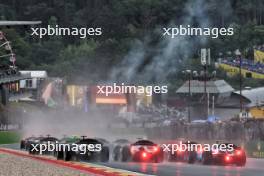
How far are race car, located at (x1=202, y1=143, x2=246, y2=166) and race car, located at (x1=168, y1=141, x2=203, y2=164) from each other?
0.55 metres

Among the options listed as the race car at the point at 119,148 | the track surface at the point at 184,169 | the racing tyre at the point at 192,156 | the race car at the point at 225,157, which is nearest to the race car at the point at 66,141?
the race car at the point at 119,148

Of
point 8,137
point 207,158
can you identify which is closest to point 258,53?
point 207,158

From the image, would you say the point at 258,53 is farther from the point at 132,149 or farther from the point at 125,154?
the point at 132,149

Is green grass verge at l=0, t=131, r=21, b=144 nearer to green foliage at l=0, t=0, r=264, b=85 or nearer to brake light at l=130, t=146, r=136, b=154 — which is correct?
green foliage at l=0, t=0, r=264, b=85

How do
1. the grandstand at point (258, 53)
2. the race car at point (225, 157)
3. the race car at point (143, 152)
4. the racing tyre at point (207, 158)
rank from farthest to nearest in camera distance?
the grandstand at point (258, 53) → the race car at point (143, 152) → the racing tyre at point (207, 158) → the race car at point (225, 157)

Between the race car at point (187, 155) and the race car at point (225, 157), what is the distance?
1.79 ft

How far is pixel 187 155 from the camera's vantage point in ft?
151

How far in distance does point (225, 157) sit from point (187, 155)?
283cm

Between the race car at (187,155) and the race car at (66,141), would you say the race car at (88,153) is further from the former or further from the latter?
the race car at (187,155)

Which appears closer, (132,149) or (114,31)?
(132,149)

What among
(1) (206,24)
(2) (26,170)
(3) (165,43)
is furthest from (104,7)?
(2) (26,170)

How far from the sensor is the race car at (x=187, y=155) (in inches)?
1771

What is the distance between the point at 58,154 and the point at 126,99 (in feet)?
36.6

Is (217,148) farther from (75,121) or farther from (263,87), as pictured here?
(263,87)
